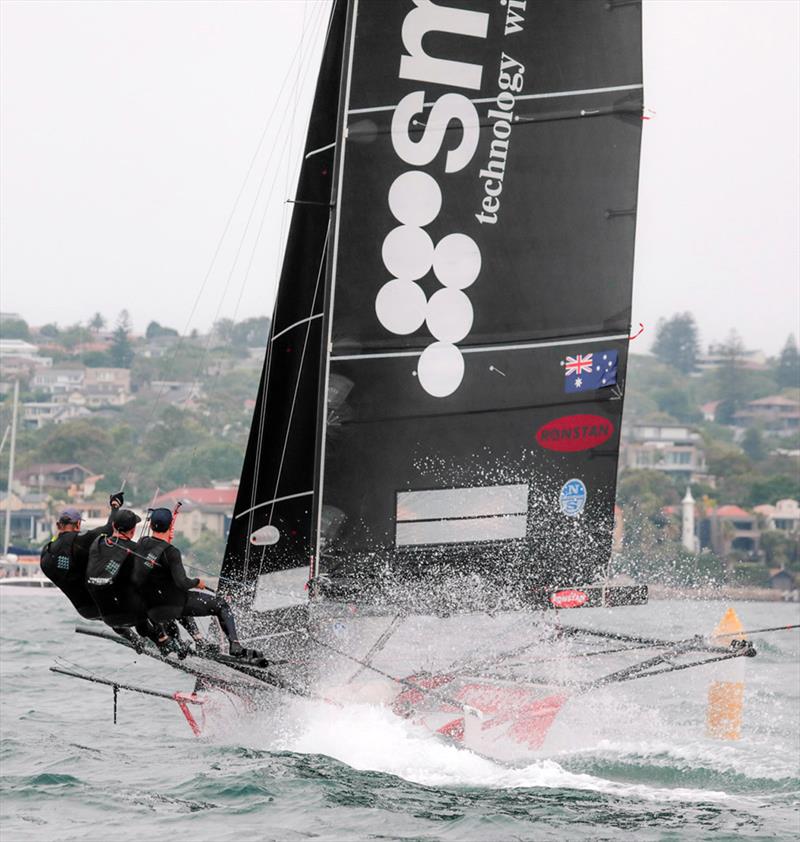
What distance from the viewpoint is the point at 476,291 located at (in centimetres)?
1005

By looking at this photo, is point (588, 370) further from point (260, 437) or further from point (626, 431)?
→ point (626, 431)

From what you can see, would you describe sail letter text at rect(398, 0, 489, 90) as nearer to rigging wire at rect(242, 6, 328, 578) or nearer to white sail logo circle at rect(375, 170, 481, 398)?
white sail logo circle at rect(375, 170, 481, 398)

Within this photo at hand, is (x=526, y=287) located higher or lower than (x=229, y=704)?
higher

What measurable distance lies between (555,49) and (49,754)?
5.59m

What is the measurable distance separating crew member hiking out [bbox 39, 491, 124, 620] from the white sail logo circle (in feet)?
6.56

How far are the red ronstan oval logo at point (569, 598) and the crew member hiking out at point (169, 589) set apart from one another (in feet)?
6.60

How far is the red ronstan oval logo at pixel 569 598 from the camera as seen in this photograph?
10.1 meters

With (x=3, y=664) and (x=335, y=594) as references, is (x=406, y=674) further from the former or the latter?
(x=3, y=664)

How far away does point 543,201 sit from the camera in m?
10.1

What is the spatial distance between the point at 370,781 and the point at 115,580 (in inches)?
73.7

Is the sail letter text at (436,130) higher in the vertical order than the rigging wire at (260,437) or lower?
higher

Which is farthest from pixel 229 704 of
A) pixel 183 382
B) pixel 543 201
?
pixel 183 382

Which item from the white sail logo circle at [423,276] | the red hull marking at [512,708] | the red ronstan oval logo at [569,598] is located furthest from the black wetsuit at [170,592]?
the red ronstan oval logo at [569,598]

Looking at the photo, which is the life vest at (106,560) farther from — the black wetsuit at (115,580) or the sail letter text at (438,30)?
the sail letter text at (438,30)
